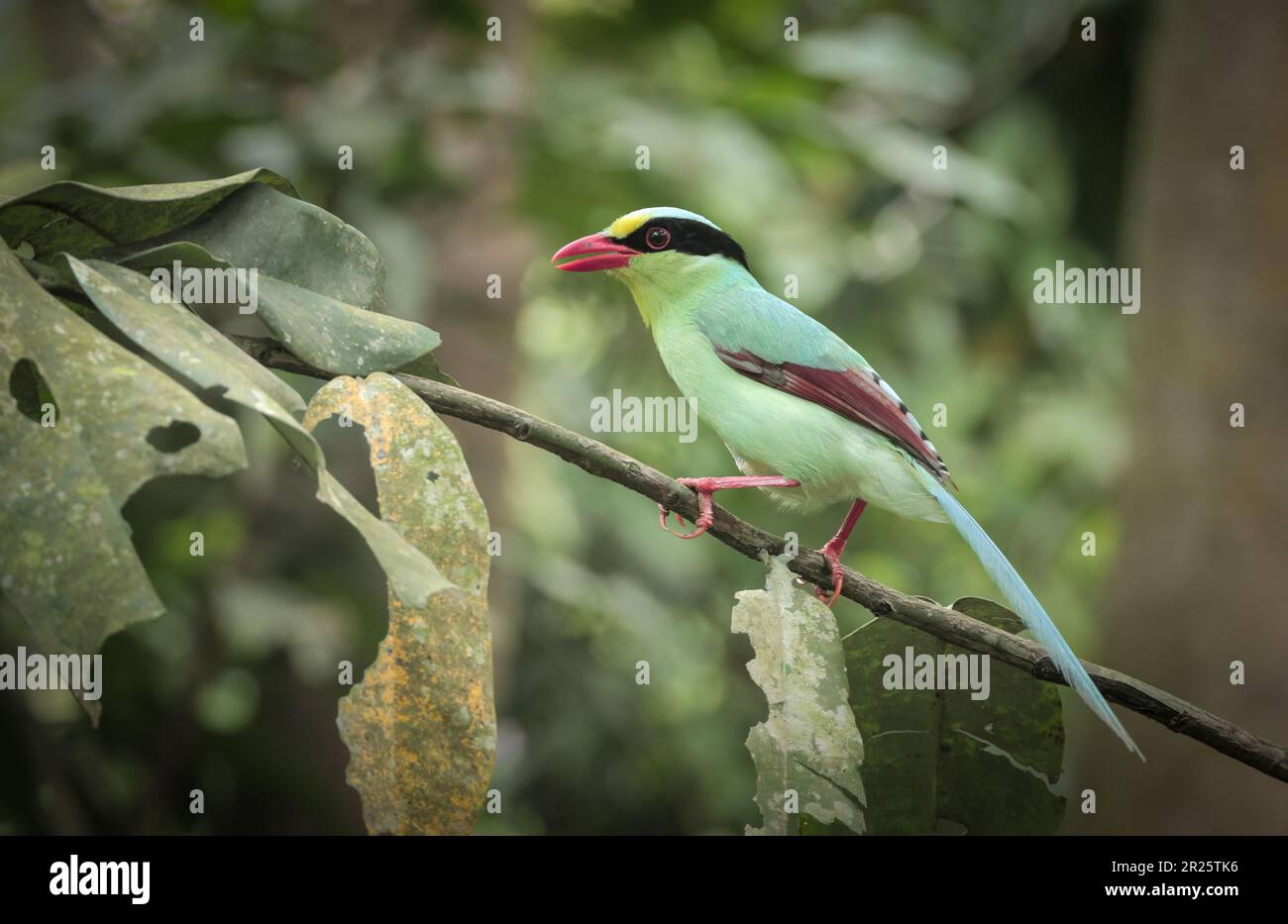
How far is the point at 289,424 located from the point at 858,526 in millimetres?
3654

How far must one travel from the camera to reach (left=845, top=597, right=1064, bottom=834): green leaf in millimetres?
1419

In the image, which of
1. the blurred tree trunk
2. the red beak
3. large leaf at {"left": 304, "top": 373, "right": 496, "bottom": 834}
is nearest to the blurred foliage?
the blurred tree trunk

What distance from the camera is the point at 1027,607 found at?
1446 mm

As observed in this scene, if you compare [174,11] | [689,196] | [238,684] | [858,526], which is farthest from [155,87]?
[858,526]

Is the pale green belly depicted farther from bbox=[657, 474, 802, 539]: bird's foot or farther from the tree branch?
the tree branch

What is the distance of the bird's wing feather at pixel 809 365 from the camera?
172 cm

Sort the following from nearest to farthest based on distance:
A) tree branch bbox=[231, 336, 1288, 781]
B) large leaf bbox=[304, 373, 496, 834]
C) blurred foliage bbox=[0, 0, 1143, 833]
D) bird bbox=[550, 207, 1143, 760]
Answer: large leaf bbox=[304, 373, 496, 834]
tree branch bbox=[231, 336, 1288, 781]
bird bbox=[550, 207, 1143, 760]
blurred foliage bbox=[0, 0, 1143, 833]

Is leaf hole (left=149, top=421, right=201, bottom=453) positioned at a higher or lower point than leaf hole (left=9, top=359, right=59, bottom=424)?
lower

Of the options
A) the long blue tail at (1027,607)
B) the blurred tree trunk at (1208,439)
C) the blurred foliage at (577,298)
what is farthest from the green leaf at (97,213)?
the blurred tree trunk at (1208,439)

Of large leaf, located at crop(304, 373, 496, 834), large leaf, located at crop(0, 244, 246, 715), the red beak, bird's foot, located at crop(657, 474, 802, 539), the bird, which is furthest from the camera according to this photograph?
the red beak

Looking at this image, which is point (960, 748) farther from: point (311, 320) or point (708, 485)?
point (311, 320)

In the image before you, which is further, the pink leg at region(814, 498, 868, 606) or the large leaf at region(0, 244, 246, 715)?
the pink leg at region(814, 498, 868, 606)

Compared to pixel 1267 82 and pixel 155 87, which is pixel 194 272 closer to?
pixel 155 87

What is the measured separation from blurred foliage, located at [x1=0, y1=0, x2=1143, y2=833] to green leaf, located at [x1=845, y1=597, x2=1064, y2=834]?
4.96 feet
